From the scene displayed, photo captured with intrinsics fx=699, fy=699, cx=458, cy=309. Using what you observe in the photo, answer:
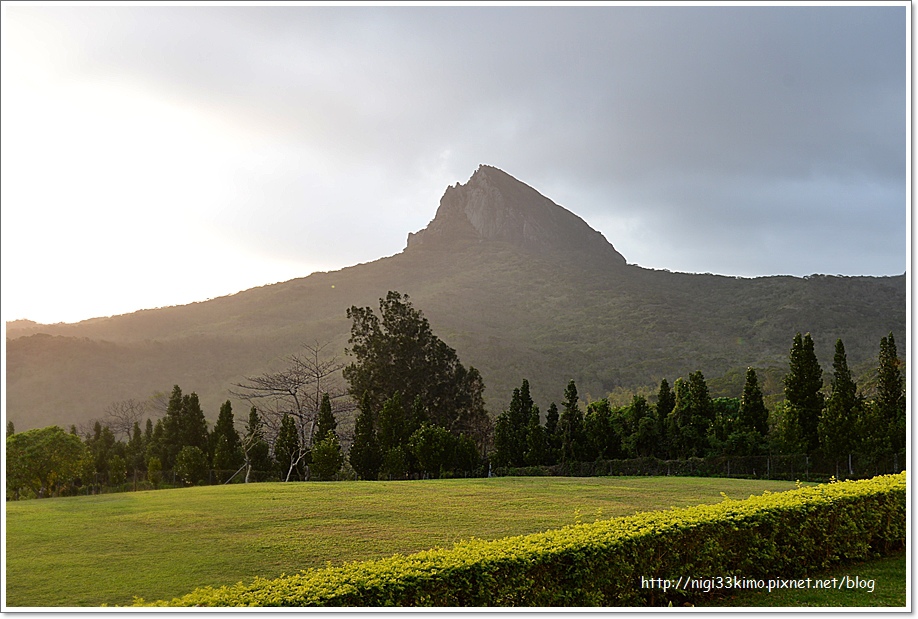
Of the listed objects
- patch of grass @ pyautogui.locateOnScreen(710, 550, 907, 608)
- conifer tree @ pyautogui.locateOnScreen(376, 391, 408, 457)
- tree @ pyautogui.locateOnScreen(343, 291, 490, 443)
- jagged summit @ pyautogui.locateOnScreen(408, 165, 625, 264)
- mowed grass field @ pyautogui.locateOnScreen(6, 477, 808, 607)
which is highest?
jagged summit @ pyautogui.locateOnScreen(408, 165, 625, 264)

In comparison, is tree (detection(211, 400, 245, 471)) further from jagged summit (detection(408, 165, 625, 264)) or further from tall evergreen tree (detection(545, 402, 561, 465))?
jagged summit (detection(408, 165, 625, 264))

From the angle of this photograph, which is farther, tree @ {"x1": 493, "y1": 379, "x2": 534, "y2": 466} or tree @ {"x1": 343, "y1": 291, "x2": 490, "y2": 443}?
tree @ {"x1": 343, "y1": 291, "x2": 490, "y2": 443}

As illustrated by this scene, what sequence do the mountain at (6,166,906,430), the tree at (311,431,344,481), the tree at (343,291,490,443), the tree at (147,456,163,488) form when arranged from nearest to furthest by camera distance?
1. the tree at (311,431,344,481)
2. the tree at (147,456,163,488)
3. the tree at (343,291,490,443)
4. the mountain at (6,166,906,430)

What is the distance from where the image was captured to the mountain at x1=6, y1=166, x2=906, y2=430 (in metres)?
53.0

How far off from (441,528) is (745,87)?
7562 millimetres

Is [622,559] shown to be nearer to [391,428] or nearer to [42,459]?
[42,459]

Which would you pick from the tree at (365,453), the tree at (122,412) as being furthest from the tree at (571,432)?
the tree at (122,412)

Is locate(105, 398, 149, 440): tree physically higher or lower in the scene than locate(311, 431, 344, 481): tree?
higher

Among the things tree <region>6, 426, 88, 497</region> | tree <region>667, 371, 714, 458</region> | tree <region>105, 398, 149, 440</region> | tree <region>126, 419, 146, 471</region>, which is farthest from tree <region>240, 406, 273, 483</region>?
tree <region>105, 398, 149, 440</region>

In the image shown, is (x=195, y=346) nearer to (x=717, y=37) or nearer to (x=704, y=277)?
(x=704, y=277)

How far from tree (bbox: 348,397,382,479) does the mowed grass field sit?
7.06 meters

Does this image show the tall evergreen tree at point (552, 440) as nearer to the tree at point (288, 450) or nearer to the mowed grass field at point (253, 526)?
the mowed grass field at point (253, 526)

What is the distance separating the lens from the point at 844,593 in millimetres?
6203

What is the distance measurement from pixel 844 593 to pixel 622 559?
7.59 ft
